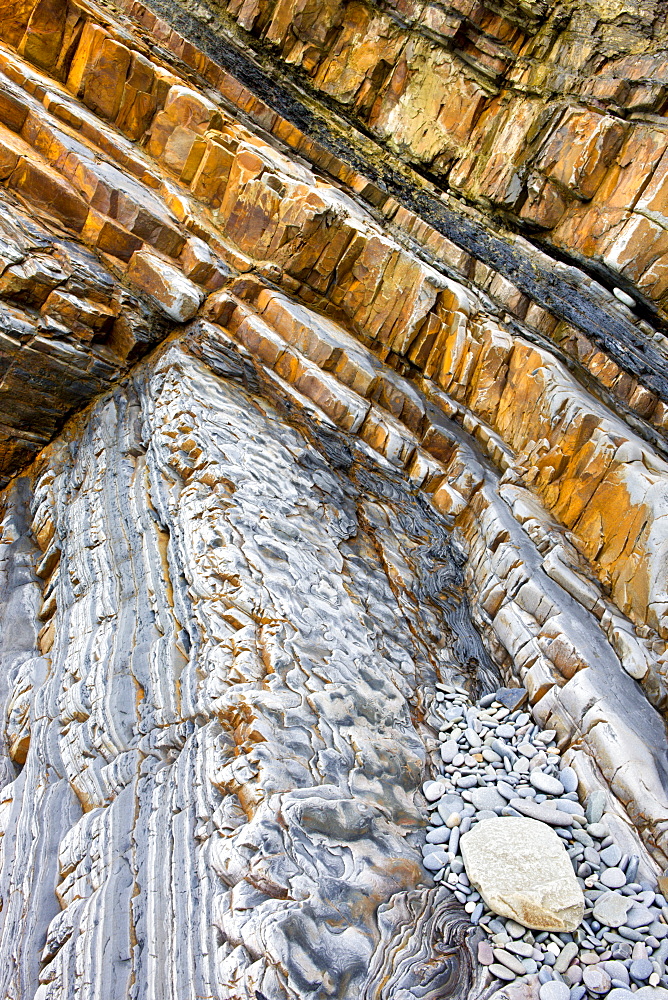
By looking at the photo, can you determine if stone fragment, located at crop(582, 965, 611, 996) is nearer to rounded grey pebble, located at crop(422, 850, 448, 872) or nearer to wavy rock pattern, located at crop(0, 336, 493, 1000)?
wavy rock pattern, located at crop(0, 336, 493, 1000)

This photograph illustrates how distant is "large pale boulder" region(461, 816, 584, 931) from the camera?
3965 millimetres

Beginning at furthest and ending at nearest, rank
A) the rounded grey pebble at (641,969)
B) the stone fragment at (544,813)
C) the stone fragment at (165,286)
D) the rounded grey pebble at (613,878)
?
the stone fragment at (165,286)
the stone fragment at (544,813)
the rounded grey pebble at (613,878)
the rounded grey pebble at (641,969)

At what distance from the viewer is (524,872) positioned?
4.14 m

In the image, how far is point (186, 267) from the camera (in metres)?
8.11

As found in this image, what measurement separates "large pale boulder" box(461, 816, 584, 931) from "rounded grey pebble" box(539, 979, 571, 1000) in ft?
1.09

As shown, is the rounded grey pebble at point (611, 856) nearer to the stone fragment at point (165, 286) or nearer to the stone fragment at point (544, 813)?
the stone fragment at point (544, 813)

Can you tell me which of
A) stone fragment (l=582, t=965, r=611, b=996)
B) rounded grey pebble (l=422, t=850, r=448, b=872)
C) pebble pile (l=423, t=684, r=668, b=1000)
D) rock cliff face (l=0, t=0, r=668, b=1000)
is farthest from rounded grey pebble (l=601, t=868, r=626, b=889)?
rounded grey pebble (l=422, t=850, r=448, b=872)

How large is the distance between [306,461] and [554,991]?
5.19m

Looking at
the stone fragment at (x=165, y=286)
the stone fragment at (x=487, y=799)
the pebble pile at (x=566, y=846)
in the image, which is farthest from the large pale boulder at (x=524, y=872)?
the stone fragment at (x=165, y=286)

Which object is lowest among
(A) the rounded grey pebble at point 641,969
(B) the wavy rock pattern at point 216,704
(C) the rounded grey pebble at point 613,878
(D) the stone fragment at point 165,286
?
(B) the wavy rock pattern at point 216,704

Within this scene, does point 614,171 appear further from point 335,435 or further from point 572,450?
point 335,435

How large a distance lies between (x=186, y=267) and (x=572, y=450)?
5.50 metres

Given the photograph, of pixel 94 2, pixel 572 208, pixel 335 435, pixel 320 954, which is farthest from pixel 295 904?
pixel 94 2

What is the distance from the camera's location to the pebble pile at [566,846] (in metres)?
3.75
